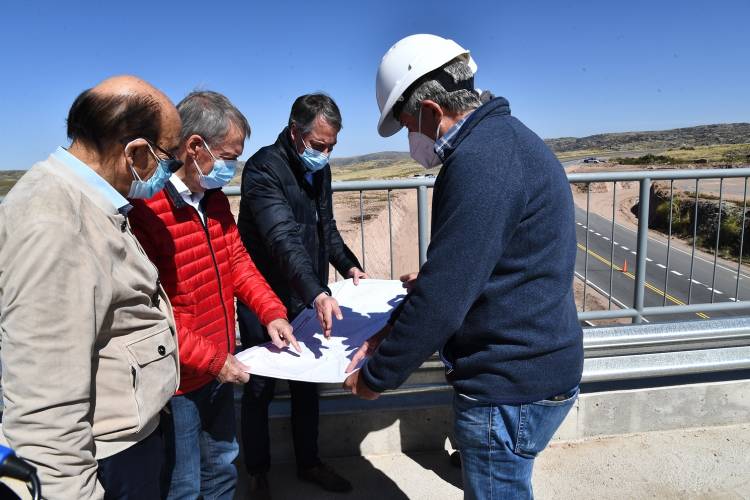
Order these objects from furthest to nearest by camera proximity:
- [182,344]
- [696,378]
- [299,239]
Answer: [696,378], [299,239], [182,344]

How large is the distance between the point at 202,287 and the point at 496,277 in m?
1.17

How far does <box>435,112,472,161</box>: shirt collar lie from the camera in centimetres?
163

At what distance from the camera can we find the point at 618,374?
3289 mm

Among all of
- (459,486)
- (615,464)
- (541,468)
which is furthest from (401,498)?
(615,464)

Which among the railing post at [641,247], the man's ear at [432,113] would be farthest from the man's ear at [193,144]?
the railing post at [641,247]

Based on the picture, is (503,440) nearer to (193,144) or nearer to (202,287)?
(202,287)

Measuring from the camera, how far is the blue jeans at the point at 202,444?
2082 mm

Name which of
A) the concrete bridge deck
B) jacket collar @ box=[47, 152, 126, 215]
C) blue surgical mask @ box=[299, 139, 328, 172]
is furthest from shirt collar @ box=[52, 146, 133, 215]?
the concrete bridge deck

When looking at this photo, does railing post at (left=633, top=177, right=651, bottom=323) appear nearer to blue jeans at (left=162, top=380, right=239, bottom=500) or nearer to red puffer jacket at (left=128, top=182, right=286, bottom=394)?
red puffer jacket at (left=128, top=182, right=286, bottom=394)

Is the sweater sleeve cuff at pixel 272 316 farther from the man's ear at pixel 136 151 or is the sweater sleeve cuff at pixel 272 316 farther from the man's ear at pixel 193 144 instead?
the man's ear at pixel 136 151

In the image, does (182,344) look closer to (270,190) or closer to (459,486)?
(270,190)

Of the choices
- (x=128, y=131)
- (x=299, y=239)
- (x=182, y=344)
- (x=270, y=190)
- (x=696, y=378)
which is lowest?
(x=696, y=378)

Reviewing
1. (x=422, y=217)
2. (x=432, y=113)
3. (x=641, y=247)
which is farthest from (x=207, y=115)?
(x=641, y=247)

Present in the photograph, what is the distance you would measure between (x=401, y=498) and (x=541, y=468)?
2.98 ft
